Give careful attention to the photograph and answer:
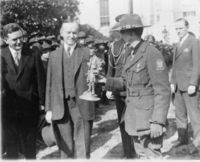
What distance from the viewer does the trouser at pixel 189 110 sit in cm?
513

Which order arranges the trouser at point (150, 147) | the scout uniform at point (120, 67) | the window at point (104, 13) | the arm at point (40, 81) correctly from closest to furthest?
the trouser at point (150, 147)
the arm at point (40, 81)
the scout uniform at point (120, 67)
the window at point (104, 13)

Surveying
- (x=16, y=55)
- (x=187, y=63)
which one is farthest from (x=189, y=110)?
(x=16, y=55)

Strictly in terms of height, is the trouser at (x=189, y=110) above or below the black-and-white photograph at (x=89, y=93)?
below

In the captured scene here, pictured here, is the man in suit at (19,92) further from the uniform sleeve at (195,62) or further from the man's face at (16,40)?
the uniform sleeve at (195,62)

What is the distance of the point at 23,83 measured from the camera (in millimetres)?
3830

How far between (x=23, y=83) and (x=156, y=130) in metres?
1.65

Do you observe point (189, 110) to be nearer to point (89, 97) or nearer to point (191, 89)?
point (191, 89)

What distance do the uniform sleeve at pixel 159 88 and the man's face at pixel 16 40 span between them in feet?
5.11

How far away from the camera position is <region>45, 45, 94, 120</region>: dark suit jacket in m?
3.69

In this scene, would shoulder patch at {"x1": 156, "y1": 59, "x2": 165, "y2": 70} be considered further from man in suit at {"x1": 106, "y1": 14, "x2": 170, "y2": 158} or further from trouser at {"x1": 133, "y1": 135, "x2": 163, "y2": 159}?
trouser at {"x1": 133, "y1": 135, "x2": 163, "y2": 159}

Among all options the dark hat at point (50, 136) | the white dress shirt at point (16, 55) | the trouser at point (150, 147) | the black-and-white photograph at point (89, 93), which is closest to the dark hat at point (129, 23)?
the black-and-white photograph at point (89, 93)

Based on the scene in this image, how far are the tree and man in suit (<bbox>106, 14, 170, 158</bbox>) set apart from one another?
5087mm

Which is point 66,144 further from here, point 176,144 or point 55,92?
point 176,144

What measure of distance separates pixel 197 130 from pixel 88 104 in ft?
7.11
